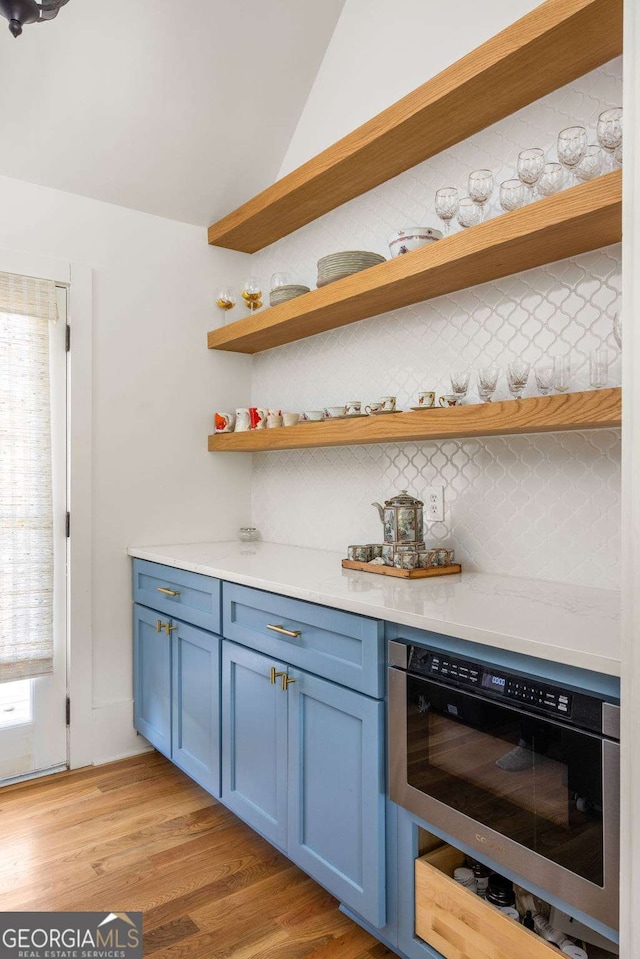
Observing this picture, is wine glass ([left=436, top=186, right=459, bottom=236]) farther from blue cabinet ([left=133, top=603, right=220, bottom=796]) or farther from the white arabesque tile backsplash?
blue cabinet ([left=133, top=603, right=220, bottom=796])

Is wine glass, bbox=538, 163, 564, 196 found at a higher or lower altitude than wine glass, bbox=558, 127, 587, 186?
lower

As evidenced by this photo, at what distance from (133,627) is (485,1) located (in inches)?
108

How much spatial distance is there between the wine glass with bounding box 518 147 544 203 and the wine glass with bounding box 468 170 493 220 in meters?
0.13

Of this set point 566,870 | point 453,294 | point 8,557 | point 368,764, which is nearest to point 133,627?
point 8,557

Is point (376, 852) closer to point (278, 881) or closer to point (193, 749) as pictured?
point (278, 881)

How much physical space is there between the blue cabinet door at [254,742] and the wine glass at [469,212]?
4.72ft

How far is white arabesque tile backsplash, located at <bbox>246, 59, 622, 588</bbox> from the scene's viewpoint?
1.83m

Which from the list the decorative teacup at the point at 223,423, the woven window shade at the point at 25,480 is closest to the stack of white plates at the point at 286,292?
the decorative teacup at the point at 223,423

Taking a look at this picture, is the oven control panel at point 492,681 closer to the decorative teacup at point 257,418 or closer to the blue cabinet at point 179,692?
the blue cabinet at point 179,692

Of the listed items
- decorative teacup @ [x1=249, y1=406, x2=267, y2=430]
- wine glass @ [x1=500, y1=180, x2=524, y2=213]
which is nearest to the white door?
decorative teacup @ [x1=249, y1=406, x2=267, y2=430]

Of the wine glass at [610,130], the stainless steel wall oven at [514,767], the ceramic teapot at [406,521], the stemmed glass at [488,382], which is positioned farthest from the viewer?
the ceramic teapot at [406,521]

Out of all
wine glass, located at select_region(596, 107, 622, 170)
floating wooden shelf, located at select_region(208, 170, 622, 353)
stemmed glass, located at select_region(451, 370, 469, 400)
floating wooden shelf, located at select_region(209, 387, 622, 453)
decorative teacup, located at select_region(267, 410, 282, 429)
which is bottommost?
floating wooden shelf, located at select_region(209, 387, 622, 453)

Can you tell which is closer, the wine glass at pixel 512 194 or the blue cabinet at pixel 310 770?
the blue cabinet at pixel 310 770

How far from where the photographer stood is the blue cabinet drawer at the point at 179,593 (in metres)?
2.36
